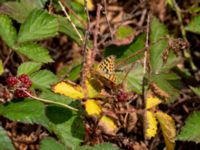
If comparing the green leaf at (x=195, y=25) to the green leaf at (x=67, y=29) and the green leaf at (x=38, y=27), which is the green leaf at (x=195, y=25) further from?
the green leaf at (x=38, y=27)

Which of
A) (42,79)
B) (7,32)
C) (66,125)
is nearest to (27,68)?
(42,79)

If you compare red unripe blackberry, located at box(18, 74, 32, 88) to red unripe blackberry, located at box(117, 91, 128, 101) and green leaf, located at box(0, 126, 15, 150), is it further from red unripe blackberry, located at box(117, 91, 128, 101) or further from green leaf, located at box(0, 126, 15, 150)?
red unripe blackberry, located at box(117, 91, 128, 101)

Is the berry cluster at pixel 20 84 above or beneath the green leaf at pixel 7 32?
beneath

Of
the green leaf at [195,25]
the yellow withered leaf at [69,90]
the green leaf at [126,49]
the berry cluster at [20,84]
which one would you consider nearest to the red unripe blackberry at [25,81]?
the berry cluster at [20,84]

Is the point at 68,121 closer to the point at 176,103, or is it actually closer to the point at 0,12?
the point at 0,12

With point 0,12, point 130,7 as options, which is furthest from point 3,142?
point 130,7
